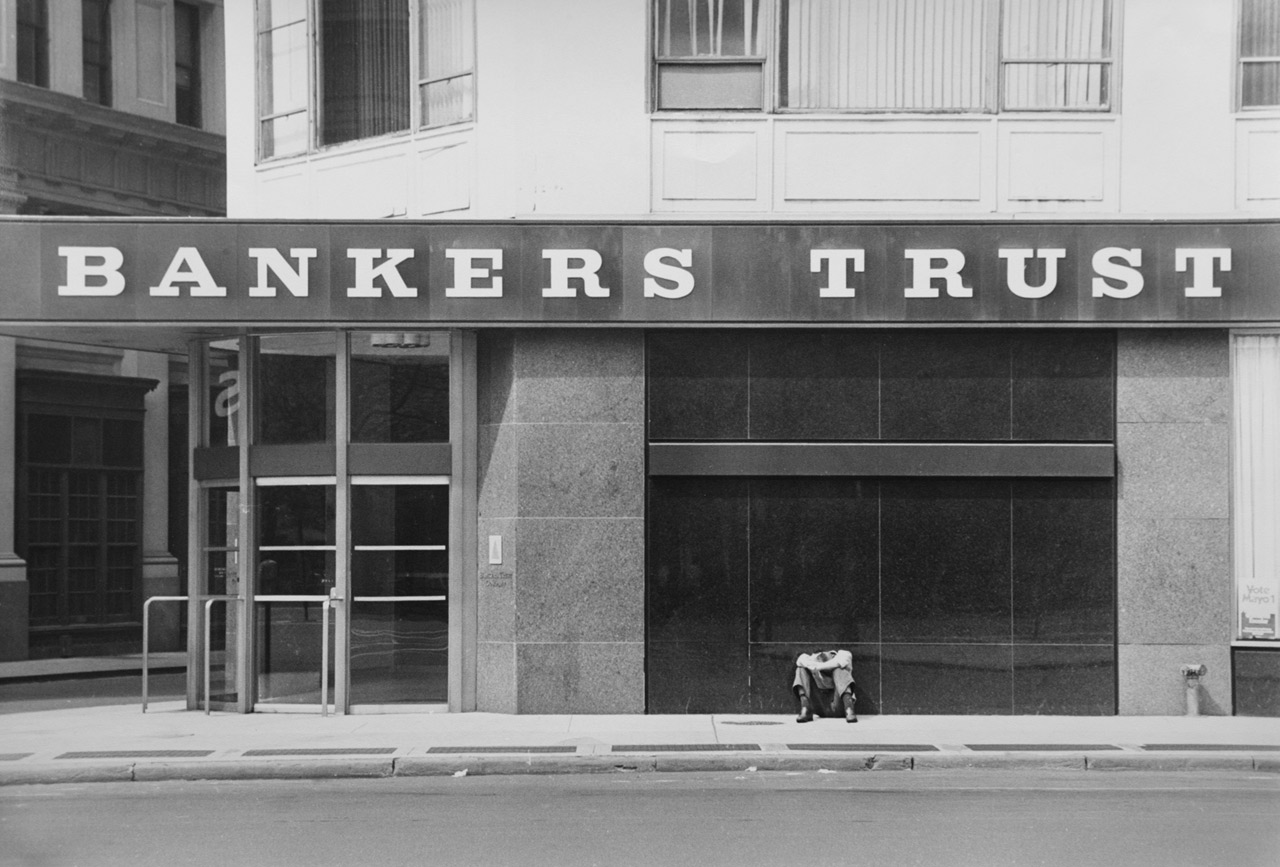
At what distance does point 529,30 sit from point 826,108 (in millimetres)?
2969

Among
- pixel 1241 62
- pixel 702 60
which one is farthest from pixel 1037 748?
pixel 702 60

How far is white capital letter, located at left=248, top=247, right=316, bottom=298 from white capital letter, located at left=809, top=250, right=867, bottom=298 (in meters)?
4.80

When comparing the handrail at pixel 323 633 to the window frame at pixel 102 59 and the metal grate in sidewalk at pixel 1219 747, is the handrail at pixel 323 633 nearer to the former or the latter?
the metal grate in sidewalk at pixel 1219 747

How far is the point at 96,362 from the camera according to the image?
25.9 metres

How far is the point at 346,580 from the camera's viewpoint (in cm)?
1509

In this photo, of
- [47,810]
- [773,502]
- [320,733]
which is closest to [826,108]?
[773,502]

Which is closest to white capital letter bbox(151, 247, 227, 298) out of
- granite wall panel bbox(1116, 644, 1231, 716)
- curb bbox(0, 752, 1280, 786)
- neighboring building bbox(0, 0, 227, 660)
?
curb bbox(0, 752, 1280, 786)

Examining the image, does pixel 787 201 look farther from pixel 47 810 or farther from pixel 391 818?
pixel 47 810

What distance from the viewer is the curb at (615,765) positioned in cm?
1210

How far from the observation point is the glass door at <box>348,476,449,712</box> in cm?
1515

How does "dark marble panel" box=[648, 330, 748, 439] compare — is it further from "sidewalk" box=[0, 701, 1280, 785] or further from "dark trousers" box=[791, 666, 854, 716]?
"sidewalk" box=[0, 701, 1280, 785]

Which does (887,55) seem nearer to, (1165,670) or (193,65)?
(1165,670)

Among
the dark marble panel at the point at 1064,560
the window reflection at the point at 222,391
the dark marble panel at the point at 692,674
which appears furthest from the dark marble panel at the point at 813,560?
the window reflection at the point at 222,391

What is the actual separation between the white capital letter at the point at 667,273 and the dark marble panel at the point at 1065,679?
4647mm
